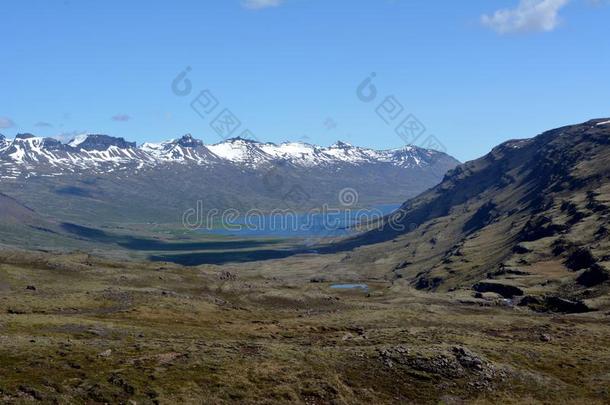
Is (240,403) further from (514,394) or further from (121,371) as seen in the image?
(514,394)

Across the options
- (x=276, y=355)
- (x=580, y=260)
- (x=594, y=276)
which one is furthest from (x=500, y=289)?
(x=276, y=355)

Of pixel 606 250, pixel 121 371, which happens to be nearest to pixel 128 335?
pixel 121 371

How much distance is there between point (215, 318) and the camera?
91750 millimetres

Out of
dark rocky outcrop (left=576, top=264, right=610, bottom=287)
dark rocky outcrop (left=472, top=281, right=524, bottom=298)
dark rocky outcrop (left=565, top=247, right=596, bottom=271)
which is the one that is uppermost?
dark rocky outcrop (left=565, top=247, right=596, bottom=271)

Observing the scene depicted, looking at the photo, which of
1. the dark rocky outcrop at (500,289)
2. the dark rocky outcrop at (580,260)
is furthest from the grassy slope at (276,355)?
the dark rocky outcrop at (580,260)


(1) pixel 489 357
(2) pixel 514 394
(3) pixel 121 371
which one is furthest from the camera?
(1) pixel 489 357

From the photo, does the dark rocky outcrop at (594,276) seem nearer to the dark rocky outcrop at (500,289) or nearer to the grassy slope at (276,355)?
the dark rocky outcrop at (500,289)

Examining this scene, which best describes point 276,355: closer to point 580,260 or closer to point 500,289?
point 500,289

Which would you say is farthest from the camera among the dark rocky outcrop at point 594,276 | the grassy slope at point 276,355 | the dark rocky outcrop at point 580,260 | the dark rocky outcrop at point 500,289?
the dark rocky outcrop at point 580,260

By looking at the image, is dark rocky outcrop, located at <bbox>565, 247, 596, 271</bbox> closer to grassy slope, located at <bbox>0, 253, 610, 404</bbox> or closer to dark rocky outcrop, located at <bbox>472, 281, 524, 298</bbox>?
dark rocky outcrop, located at <bbox>472, 281, 524, 298</bbox>

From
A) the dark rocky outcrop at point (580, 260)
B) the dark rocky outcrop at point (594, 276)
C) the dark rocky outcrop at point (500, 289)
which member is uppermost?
the dark rocky outcrop at point (580, 260)

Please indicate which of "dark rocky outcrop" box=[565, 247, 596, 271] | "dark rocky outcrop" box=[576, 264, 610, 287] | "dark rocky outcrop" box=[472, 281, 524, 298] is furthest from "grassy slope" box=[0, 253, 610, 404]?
"dark rocky outcrop" box=[565, 247, 596, 271]

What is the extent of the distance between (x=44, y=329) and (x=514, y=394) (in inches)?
1891

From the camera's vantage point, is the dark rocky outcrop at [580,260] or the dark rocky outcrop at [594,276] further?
the dark rocky outcrop at [580,260]
